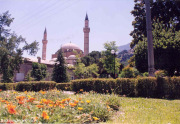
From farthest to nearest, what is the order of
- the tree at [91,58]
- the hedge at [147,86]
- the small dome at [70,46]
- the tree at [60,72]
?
the small dome at [70,46] → the tree at [91,58] → the tree at [60,72] → the hedge at [147,86]

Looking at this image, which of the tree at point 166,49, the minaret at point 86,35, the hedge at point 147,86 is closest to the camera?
the hedge at point 147,86

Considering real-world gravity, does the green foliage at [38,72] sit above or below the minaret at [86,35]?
below

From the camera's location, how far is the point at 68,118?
304 cm

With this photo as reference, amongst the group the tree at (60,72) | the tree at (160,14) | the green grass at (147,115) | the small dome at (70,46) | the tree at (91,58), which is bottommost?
the green grass at (147,115)

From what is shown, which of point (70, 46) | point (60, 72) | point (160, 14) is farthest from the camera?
point (70, 46)

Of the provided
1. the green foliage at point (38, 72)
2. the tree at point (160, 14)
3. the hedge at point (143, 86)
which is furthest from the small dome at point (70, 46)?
the hedge at point (143, 86)

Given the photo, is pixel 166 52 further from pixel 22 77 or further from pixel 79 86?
pixel 22 77

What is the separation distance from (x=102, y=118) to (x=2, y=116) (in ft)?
7.77

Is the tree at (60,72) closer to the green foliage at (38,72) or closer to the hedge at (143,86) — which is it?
the green foliage at (38,72)

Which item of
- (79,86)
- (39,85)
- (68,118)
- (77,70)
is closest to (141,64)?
(79,86)

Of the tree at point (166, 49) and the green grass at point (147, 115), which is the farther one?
the tree at point (166, 49)

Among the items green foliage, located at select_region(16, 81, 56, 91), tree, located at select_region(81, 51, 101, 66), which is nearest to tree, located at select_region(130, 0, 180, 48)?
green foliage, located at select_region(16, 81, 56, 91)

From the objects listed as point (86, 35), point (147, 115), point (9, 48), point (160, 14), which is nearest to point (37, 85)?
point (9, 48)

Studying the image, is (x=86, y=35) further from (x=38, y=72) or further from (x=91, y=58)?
(x=38, y=72)
